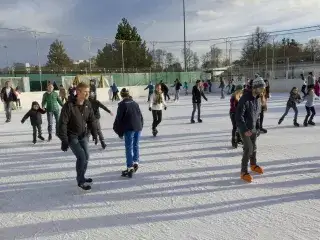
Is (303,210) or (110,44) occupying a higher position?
(110,44)

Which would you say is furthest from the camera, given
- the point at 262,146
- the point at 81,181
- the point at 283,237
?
the point at 262,146

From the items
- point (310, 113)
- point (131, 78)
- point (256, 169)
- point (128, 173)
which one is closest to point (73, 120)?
point (128, 173)

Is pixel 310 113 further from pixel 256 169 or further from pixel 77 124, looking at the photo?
pixel 77 124

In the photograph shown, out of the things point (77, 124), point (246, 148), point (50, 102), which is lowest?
point (246, 148)

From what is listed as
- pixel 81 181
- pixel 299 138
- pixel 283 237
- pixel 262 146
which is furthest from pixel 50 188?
pixel 299 138

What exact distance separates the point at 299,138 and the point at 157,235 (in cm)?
544

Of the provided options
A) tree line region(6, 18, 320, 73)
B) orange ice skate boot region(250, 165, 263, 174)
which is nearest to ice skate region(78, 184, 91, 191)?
orange ice skate boot region(250, 165, 263, 174)

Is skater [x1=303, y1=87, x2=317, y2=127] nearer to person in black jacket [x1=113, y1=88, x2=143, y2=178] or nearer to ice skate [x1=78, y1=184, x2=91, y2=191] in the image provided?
person in black jacket [x1=113, y1=88, x2=143, y2=178]

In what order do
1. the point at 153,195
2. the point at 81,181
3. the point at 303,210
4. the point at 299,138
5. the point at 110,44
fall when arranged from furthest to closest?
the point at 110,44 < the point at 299,138 < the point at 81,181 < the point at 153,195 < the point at 303,210

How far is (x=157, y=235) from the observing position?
3162 mm

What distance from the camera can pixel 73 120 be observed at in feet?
13.9

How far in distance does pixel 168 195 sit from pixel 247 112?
5.16 ft

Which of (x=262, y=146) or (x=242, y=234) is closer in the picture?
(x=242, y=234)

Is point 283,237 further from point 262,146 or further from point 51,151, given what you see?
point 51,151
